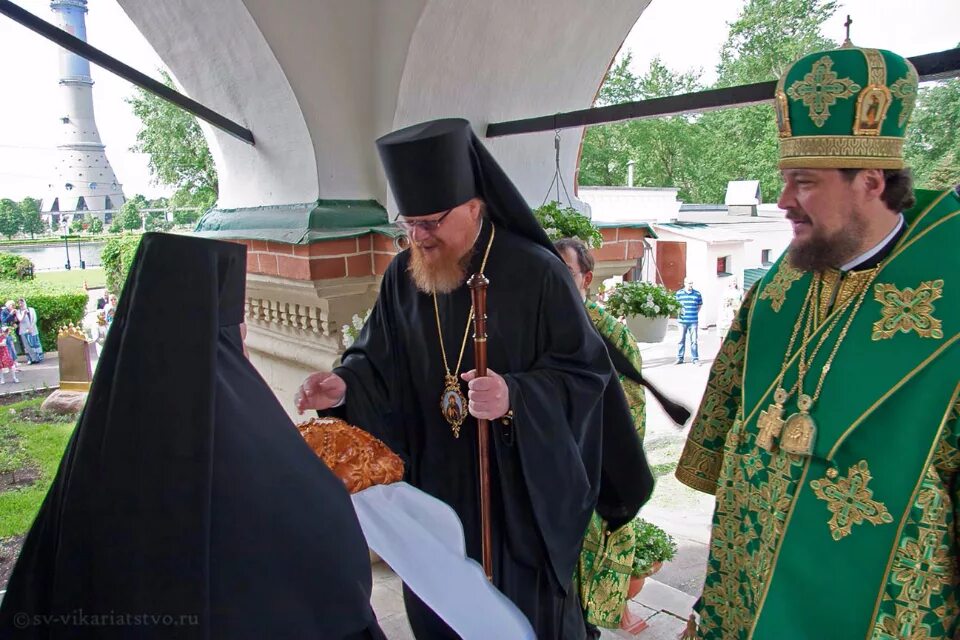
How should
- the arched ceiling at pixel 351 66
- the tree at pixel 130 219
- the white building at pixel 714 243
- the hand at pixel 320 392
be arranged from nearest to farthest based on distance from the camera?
the hand at pixel 320 392
the arched ceiling at pixel 351 66
the tree at pixel 130 219
the white building at pixel 714 243

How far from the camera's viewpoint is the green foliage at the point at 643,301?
360 cm

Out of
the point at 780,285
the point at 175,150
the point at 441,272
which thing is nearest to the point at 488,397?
the point at 441,272

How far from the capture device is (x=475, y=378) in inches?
72.1

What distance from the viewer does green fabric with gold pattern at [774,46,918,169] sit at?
4.97 ft

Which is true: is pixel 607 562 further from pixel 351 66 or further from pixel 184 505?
pixel 351 66

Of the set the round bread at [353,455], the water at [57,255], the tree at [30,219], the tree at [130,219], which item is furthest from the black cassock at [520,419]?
the water at [57,255]

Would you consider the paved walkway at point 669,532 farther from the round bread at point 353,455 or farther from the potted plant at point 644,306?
the round bread at point 353,455

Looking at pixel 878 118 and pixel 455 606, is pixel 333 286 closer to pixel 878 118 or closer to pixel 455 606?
pixel 455 606

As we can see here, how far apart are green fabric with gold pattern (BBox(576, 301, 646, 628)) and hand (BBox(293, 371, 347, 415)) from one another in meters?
1.20

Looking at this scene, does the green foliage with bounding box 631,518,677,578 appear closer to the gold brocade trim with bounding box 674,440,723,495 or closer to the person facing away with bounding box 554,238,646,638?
the person facing away with bounding box 554,238,646,638

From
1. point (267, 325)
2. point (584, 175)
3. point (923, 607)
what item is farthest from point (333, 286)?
point (584, 175)

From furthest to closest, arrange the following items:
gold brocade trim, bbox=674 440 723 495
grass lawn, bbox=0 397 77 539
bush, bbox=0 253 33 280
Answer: bush, bbox=0 253 33 280 → grass lawn, bbox=0 397 77 539 → gold brocade trim, bbox=674 440 723 495

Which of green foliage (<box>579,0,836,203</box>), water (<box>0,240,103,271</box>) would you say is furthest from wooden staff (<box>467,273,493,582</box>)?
water (<box>0,240,103,271</box>)

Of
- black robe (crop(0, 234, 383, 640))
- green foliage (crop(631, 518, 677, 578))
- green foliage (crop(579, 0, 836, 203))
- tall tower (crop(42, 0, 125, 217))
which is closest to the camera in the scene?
black robe (crop(0, 234, 383, 640))
